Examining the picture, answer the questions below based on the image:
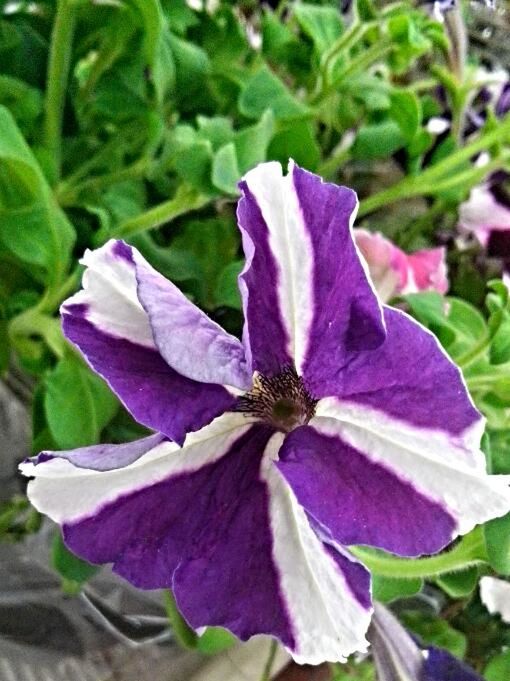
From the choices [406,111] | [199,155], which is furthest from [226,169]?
[406,111]

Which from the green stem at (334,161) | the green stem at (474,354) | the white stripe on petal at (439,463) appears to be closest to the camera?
the white stripe on petal at (439,463)

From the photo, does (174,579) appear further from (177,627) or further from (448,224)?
(448,224)

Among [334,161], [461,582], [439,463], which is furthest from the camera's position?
[334,161]

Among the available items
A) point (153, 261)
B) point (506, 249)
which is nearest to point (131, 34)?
point (153, 261)

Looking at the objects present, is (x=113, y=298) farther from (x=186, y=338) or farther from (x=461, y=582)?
Answer: (x=461, y=582)

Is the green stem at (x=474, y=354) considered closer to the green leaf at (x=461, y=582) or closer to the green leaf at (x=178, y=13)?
the green leaf at (x=461, y=582)

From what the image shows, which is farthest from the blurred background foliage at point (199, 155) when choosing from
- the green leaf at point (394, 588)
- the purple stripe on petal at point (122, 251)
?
the purple stripe on petal at point (122, 251)

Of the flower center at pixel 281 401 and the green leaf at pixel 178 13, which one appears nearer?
the flower center at pixel 281 401
